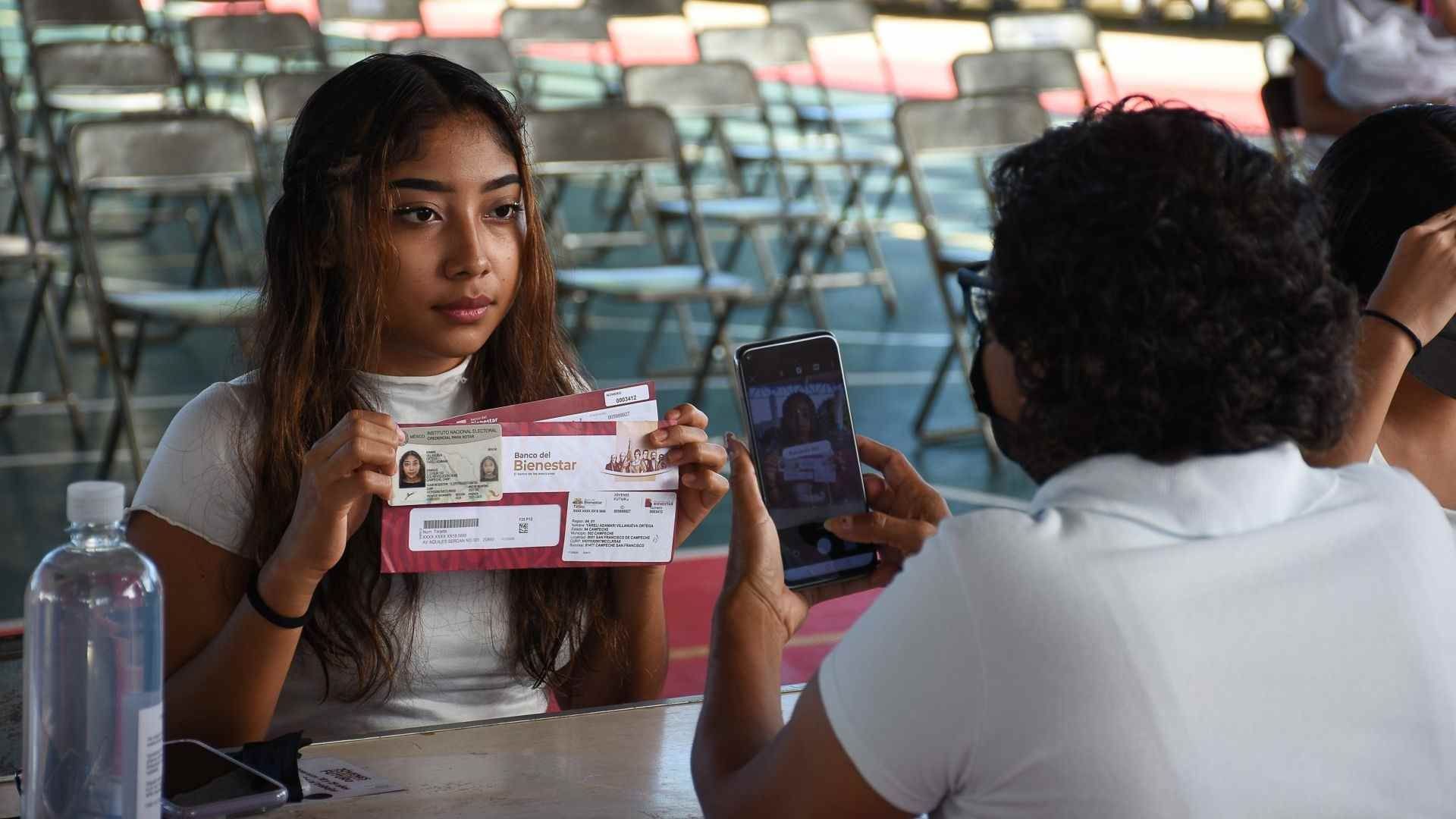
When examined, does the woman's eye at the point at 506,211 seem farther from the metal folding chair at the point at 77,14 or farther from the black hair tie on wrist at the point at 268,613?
the metal folding chair at the point at 77,14

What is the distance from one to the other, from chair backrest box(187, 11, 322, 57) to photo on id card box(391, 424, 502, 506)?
230 inches

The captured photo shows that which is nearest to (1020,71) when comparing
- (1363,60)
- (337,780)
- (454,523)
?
(1363,60)

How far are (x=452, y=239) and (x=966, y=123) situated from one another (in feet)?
13.7

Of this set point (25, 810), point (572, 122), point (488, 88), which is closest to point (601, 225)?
point (572, 122)

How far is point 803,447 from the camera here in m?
1.48

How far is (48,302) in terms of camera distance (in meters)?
5.43

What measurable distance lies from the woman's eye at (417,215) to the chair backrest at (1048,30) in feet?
21.5

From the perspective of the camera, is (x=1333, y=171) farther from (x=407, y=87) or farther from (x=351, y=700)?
(x=351, y=700)

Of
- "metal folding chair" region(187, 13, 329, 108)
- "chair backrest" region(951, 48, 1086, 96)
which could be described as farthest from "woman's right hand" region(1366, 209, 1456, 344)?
"metal folding chair" region(187, 13, 329, 108)

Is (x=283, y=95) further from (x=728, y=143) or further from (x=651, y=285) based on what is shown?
(x=728, y=143)

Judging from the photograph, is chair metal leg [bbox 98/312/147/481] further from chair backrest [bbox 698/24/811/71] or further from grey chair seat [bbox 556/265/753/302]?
chair backrest [bbox 698/24/811/71]

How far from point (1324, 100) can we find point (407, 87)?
3.50 m

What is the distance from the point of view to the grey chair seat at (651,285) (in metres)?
4.84

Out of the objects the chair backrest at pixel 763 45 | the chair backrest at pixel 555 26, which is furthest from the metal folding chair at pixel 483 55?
the chair backrest at pixel 763 45
